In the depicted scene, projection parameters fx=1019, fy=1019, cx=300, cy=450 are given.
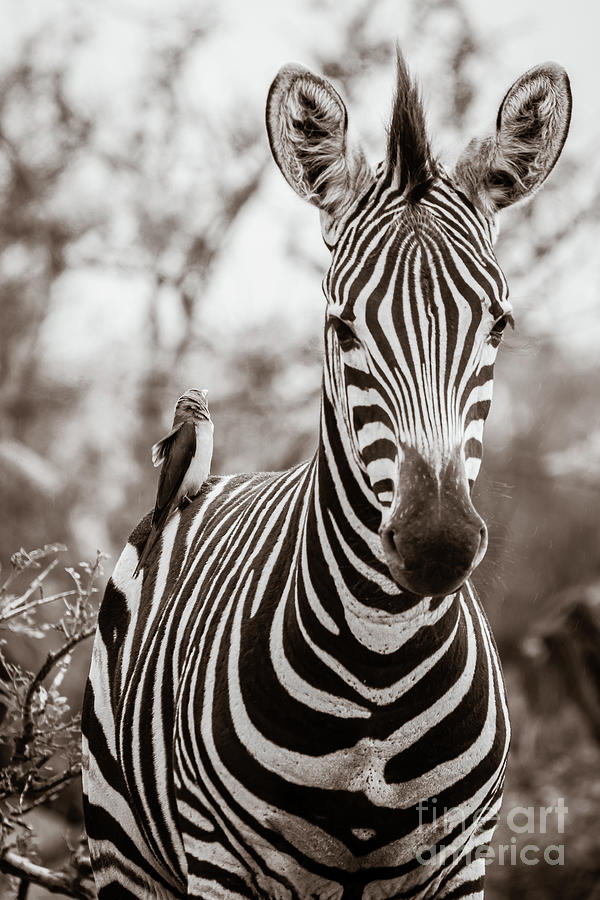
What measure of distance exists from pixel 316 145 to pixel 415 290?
2.29 ft

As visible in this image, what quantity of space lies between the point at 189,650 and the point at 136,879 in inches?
45.9

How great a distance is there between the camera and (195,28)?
61.9ft

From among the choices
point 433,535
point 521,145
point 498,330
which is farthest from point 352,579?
point 521,145

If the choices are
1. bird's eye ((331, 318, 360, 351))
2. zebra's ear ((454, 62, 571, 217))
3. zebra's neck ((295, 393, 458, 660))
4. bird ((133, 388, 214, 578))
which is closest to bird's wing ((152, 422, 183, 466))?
bird ((133, 388, 214, 578))

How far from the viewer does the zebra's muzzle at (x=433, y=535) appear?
7.47 feet

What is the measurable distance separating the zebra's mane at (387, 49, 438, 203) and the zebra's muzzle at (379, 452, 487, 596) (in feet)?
2.85

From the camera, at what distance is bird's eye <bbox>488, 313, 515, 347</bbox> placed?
265cm

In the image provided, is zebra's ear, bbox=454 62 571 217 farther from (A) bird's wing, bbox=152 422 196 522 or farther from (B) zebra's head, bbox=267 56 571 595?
(A) bird's wing, bbox=152 422 196 522

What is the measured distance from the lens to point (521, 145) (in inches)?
118

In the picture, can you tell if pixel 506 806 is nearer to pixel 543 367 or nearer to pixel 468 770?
pixel 468 770

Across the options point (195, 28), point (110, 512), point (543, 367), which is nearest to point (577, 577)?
point (543, 367)

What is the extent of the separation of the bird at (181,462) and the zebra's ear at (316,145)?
1.44m

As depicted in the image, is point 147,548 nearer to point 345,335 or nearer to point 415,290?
point 345,335

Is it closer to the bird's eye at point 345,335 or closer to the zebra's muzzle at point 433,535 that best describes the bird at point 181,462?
the bird's eye at point 345,335
